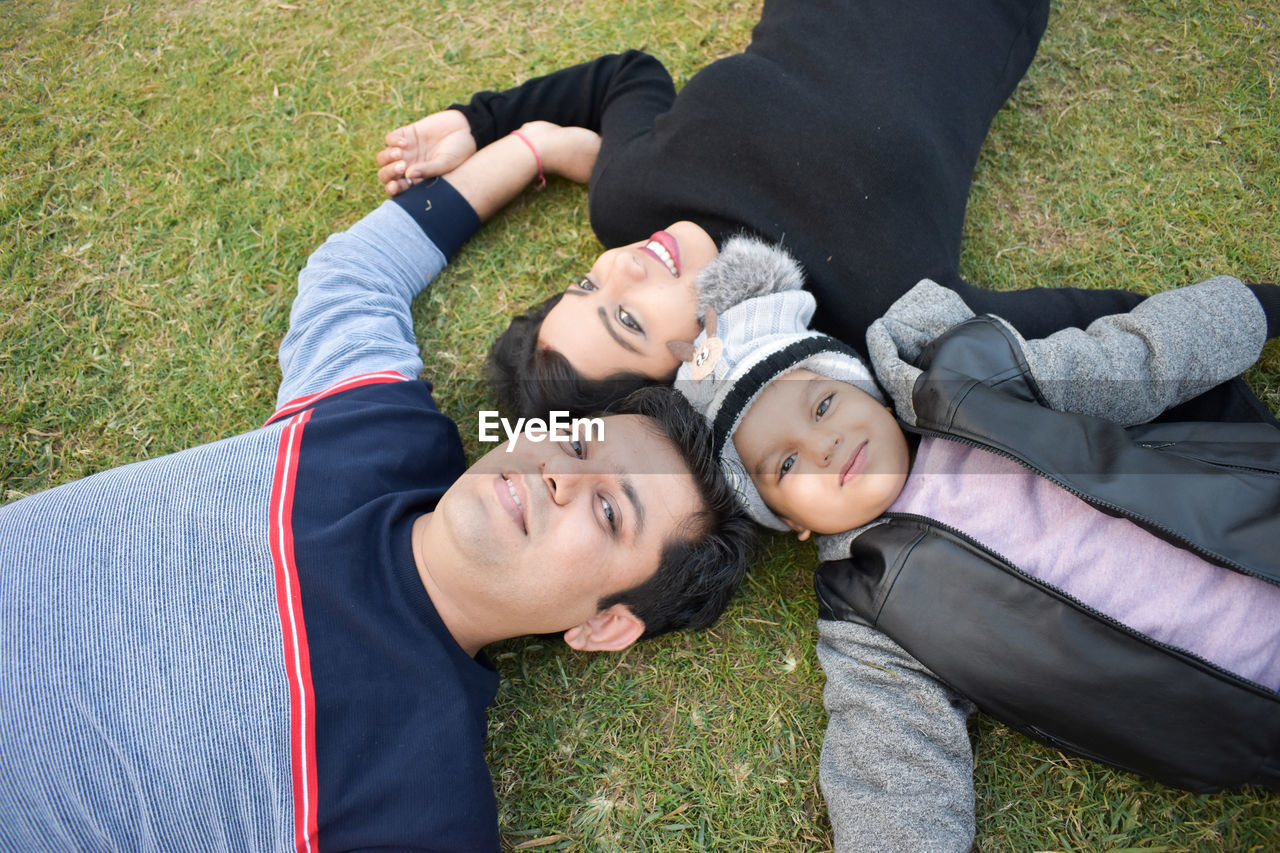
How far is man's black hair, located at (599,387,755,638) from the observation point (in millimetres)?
2189

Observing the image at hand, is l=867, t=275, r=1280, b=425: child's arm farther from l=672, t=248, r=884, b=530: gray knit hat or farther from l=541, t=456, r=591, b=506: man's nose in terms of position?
l=541, t=456, r=591, b=506: man's nose

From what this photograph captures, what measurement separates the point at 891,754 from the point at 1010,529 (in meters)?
0.71

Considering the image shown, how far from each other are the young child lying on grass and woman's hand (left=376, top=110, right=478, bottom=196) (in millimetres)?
1340

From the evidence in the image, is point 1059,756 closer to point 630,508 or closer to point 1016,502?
point 1016,502

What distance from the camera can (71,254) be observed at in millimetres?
2947

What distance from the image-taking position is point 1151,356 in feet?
7.66

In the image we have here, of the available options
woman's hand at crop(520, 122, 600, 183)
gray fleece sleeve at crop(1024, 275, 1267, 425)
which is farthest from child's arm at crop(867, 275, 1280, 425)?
woman's hand at crop(520, 122, 600, 183)

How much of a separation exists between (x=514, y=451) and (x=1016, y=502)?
1.45m

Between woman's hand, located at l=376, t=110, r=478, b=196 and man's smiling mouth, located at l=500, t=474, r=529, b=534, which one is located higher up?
woman's hand, located at l=376, t=110, r=478, b=196

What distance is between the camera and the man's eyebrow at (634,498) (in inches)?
82.4

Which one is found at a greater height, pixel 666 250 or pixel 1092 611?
pixel 666 250

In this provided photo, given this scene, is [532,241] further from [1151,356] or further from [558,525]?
[1151,356]

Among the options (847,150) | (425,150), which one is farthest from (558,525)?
(425,150)

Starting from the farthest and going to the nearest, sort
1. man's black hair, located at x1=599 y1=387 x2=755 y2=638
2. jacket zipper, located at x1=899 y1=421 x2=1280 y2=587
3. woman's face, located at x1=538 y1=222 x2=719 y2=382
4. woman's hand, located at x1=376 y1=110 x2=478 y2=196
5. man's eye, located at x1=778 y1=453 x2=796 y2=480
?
woman's hand, located at x1=376 y1=110 x2=478 y2=196 < woman's face, located at x1=538 y1=222 x2=719 y2=382 < man's eye, located at x1=778 y1=453 x2=796 y2=480 < man's black hair, located at x1=599 y1=387 x2=755 y2=638 < jacket zipper, located at x1=899 y1=421 x2=1280 y2=587
